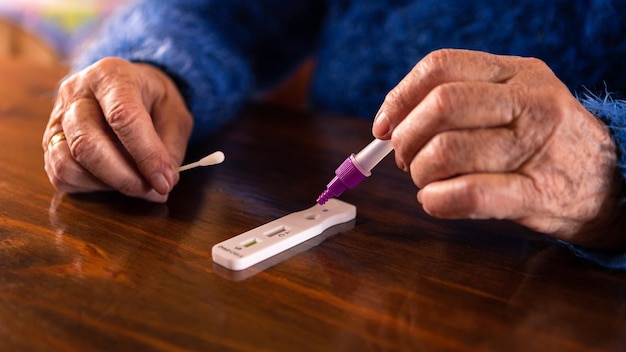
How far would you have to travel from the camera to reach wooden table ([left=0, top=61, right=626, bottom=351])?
44cm

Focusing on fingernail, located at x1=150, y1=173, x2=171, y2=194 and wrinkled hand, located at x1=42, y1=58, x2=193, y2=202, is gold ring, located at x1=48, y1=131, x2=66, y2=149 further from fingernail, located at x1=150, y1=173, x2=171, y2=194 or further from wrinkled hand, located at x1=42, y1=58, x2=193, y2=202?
fingernail, located at x1=150, y1=173, x2=171, y2=194

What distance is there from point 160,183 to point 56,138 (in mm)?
128

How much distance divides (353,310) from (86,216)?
0.96 ft

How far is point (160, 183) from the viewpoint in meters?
0.65

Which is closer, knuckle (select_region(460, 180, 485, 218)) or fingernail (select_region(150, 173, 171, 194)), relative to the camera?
knuckle (select_region(460, 180, 485, 218))

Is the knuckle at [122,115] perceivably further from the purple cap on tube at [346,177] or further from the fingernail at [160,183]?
the purple cap on tube at [346,177]

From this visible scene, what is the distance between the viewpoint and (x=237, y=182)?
73 cm

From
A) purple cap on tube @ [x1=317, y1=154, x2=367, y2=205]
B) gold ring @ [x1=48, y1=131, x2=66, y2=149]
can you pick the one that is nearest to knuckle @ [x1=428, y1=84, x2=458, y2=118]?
purple cap on tube @ [x1=317, y1=154, x2=367, y2=205]

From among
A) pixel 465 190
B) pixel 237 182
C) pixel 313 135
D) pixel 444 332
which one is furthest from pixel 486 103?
pixel 313 135

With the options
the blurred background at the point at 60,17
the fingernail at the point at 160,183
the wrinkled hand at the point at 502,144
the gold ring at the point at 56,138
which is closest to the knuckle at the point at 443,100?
the wrinkled hand at the point at 502,144

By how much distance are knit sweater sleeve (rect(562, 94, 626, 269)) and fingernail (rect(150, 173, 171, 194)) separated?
387 millimetres

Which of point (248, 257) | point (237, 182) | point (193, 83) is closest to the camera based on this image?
point (248, 257)

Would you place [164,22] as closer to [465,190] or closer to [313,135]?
[313,135]

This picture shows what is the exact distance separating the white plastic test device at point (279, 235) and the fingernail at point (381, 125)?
98 millimetres
